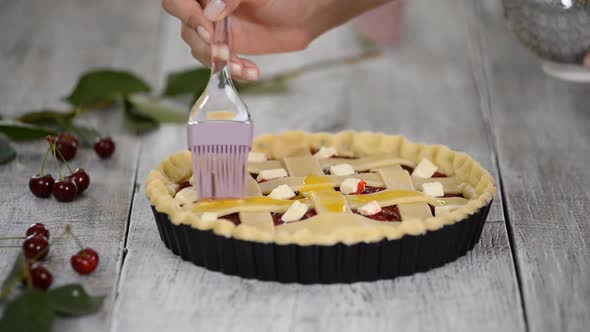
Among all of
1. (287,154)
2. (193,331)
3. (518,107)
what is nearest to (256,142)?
(287,154)

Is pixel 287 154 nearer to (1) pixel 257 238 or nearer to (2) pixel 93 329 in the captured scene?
(1) pixel 257 238

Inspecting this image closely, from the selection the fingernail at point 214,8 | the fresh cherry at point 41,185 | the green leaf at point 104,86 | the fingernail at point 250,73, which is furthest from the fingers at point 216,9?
the green leaf at point 104,86

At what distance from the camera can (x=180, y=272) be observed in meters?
1.65

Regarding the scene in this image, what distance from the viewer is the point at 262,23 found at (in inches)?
84.0

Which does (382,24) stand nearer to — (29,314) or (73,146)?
(73,146)

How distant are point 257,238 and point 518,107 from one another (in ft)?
4.26

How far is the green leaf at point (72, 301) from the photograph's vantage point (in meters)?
1.50

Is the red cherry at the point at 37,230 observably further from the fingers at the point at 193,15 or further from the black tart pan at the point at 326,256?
the fingers at the point at 193,15

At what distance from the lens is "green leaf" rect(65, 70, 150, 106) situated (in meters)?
2.54

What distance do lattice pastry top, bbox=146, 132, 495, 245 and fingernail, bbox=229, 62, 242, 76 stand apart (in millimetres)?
178

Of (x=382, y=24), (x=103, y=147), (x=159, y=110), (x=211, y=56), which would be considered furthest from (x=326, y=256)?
(x=382, y=24)

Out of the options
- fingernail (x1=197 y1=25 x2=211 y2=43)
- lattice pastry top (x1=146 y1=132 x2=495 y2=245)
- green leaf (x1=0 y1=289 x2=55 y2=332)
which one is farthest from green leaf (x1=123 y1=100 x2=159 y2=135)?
green leaf (x1=0 y1=289 x2=55 y2=332)

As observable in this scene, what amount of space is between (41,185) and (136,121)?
56 cm

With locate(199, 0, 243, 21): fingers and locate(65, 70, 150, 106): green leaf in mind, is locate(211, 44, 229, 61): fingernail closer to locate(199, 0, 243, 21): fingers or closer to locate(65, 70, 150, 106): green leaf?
locate(199, 0, 243, 21): fingers
